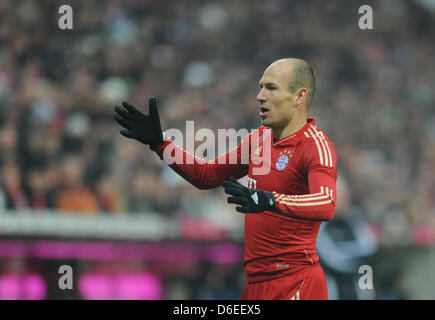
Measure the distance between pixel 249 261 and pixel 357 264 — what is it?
4822 millimetres

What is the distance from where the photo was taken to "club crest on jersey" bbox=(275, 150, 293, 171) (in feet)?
12.4

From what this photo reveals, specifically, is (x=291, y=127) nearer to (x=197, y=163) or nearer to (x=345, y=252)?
(x=197, y=163)

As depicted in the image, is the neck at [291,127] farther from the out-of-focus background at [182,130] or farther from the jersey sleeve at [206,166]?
the out-of-focus background at [182,130]

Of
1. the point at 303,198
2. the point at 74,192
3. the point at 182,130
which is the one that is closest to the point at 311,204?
the point at 303,198

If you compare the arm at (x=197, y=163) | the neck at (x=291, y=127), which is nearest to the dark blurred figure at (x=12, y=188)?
the arm at (x=197, y=163)

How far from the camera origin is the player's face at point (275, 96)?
3760mm

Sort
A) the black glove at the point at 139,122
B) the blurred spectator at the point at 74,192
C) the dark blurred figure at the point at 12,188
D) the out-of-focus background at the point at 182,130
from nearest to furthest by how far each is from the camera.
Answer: the black glove at the point at 139,122 → the dark blurred figure at the point at 12,188 → the out-of-focus background at the point at 182,130 → the blurred spectator at the point at 74,192

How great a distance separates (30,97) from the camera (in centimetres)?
770

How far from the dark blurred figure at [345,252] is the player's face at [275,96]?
4.26 metres

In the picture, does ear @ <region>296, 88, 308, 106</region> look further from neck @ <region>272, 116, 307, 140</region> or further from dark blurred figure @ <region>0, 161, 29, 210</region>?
dark blurred figure @ <region>0, 161, 29, 210</region>

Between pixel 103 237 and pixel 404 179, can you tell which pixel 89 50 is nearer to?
pixel 103 237

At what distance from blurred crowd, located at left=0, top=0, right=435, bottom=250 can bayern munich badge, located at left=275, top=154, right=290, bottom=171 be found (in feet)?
11.3

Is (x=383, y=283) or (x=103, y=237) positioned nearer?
(x=103, y=237)
